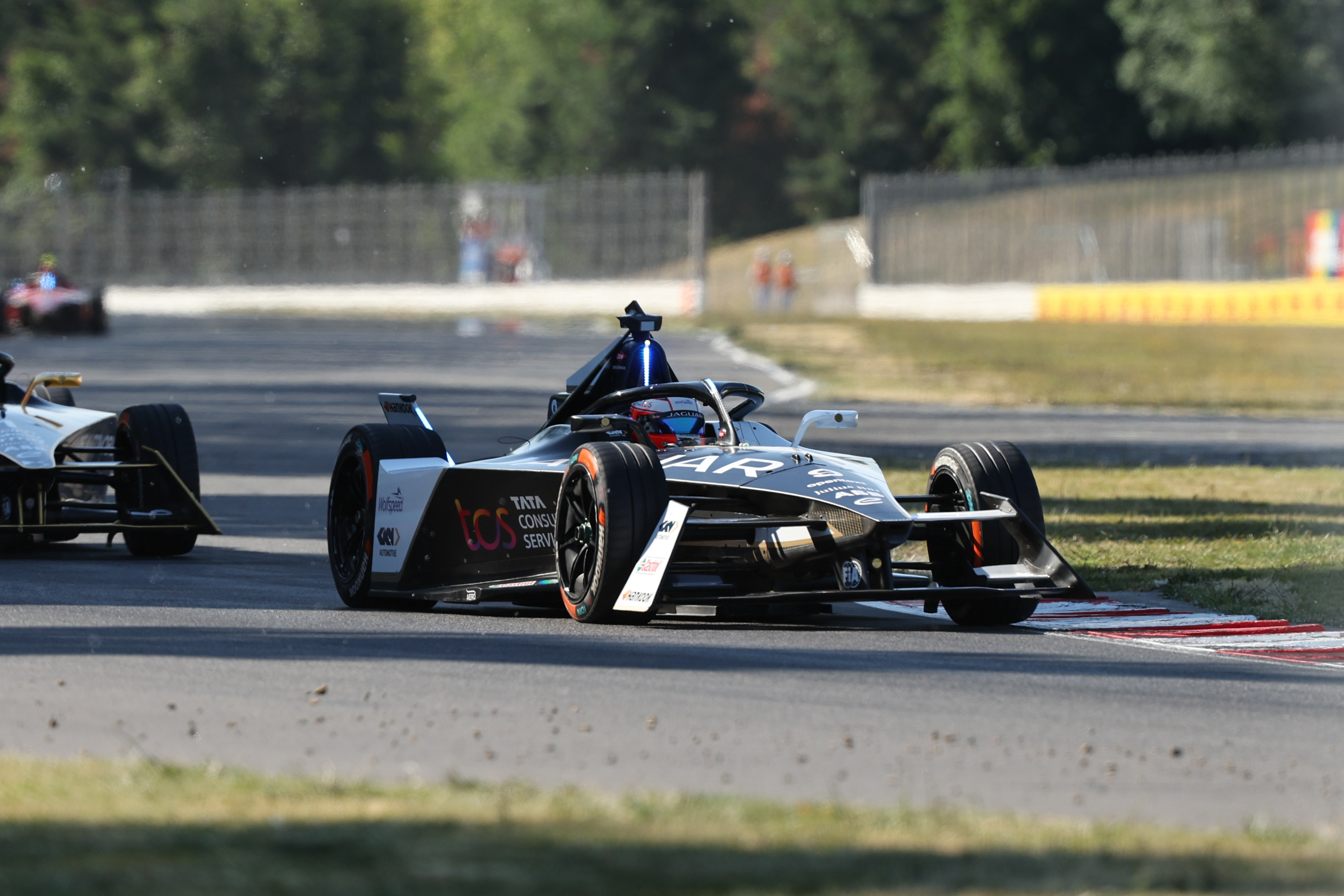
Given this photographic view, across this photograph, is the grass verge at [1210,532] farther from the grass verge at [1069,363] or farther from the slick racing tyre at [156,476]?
the grass verge at [1069,363]

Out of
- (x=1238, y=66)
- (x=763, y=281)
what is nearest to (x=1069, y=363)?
(x=763, y=281)

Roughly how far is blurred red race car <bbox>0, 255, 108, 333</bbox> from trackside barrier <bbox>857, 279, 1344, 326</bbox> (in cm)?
2118

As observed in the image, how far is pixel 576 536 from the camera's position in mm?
8148

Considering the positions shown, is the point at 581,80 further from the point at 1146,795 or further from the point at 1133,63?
the point at 1146,795

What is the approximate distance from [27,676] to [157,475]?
4312 mm

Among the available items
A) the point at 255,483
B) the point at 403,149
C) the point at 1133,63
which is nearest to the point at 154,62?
the point at 403,149

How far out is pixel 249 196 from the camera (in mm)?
60344

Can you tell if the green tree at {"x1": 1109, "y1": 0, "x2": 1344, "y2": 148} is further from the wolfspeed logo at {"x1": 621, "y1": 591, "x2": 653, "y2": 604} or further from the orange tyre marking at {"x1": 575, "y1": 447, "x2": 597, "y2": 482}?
the wolfspeed logo at {"x1": 621, "y1": 591, "x2": 653, "y2": 604}

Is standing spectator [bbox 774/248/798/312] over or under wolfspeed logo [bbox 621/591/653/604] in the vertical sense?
over

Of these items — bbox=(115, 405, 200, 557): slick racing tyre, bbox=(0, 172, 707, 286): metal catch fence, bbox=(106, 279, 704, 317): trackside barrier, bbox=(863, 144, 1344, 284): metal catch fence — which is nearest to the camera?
bbox=(115, 405, 200, 557): slick racing tyre

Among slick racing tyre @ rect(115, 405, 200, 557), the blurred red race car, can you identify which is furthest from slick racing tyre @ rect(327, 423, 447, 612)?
the blurred red race car

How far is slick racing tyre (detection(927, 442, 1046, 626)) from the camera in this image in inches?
320

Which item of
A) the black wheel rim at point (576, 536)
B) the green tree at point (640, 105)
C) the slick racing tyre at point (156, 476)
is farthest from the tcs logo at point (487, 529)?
the green tree at point (640, 105)

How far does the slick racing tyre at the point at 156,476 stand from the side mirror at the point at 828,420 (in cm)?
376
